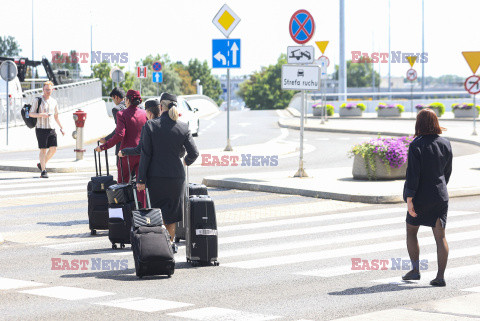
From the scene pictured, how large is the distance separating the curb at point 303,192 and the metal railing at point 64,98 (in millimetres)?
16417

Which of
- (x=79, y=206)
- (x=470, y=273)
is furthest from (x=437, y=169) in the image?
(x=79, y=206)

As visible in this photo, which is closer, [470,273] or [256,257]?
[470,273]

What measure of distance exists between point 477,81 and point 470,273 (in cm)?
2523

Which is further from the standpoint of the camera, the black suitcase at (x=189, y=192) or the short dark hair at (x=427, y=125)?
the black suitcase at (x=189, y=192)

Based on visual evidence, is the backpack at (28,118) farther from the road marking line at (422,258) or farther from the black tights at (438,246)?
the black tights at (438,246)

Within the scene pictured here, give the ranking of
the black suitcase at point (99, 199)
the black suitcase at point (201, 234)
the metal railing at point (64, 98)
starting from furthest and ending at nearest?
the metal railing at point (64, 98) < the black suitcase at point (99, 199) < the black suitcase at point (201, 234)

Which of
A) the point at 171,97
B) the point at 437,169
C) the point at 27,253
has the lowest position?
the point at 27,253

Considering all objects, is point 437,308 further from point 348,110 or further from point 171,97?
point 348,110

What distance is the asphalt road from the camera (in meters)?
7.41

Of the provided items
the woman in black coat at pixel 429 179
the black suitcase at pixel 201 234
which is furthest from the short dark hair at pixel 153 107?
the woman in black coat at pixel 429 179

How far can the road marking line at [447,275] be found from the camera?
28.1ft

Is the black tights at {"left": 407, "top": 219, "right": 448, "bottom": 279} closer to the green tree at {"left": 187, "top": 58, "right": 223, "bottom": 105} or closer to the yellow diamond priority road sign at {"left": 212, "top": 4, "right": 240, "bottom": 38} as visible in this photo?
the yellow diamond priority road sign at {"left": 212, "top": 4, "right": 240, "bottom": 38}

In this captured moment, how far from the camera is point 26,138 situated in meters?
31.7

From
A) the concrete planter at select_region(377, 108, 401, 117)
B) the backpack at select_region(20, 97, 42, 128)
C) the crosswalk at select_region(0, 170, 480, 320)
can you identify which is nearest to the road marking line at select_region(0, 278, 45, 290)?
the crosswalk at select_region(0, 170, 480, 320)
